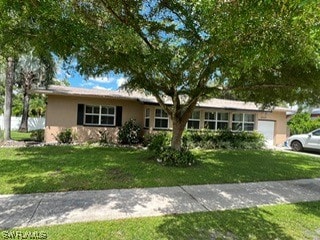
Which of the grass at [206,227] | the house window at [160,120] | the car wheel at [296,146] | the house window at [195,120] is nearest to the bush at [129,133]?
the house window at [160,120]

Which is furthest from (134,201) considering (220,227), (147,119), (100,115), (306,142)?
(306,142)

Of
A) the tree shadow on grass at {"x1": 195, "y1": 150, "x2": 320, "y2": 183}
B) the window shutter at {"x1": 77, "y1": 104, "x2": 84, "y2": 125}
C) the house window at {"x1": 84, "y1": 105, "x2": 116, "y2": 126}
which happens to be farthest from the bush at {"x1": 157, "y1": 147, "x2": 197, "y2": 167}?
the window shutter at {"x1": 77, "y1": 104, "x2": 84, "y2": 125}

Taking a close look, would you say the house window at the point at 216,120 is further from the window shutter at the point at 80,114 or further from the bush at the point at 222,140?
the window shutter at the point at 80,114

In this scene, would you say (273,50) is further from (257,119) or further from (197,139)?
(257,119)

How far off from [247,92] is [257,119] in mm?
8411

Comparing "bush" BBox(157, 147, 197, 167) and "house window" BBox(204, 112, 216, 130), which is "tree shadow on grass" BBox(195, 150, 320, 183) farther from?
"house window" BBox(204, 112, 216, 130)

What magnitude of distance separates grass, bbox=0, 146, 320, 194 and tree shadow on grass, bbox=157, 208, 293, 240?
2.29 metres

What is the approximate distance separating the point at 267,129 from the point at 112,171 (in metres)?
16.4

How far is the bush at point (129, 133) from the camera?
54.8 feet

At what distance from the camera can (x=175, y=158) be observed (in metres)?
10.0

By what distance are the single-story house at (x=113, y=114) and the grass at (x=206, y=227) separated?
1093 cm

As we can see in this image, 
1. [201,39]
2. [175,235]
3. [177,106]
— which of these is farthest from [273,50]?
[177,106]

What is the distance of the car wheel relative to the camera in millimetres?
17828

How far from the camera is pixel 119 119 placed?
17.4 meters
